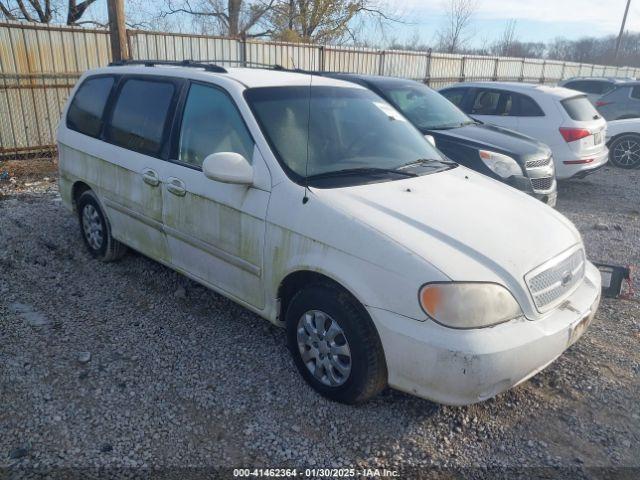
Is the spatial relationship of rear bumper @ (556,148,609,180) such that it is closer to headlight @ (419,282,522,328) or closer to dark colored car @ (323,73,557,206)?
dark colored car @ (323,73,557,206)

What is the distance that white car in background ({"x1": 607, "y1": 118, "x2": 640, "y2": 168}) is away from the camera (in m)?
10.7

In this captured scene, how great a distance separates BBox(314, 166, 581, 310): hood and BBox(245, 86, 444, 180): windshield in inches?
11.0

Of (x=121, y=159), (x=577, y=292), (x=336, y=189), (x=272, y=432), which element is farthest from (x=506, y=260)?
(x=121, y=159)

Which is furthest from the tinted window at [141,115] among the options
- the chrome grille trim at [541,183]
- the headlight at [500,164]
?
the chrome grille trim at [541,183]

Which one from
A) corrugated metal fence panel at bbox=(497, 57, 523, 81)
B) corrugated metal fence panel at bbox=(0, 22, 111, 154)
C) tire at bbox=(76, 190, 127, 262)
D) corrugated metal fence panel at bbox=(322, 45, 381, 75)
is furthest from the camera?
corrugated metal fence panel at bbox=(497, 57, 523, 81)

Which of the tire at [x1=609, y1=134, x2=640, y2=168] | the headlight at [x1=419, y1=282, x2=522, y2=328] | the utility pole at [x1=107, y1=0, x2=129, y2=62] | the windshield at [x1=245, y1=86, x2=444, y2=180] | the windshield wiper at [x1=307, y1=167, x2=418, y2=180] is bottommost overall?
the tire at [x1=609, y1=134, x2=640, y2=168]

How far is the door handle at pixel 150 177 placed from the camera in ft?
13.0

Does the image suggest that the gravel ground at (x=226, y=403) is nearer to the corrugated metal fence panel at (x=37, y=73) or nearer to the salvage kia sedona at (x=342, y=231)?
the salvage kia sedona at (x=342, y=231)

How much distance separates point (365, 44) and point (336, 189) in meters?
21.7

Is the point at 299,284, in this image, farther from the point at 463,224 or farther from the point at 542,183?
the point at 542,183

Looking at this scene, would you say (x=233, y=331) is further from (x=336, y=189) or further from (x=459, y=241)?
(x=459, y=241)

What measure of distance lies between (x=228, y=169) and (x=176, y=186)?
2.44ft

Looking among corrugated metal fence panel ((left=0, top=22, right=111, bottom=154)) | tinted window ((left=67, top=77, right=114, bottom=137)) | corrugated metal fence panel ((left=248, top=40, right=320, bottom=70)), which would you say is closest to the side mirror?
tinted window ((left=67, top=77, right=114, bottom=137))

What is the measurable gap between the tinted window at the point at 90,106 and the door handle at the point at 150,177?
96 centimetres
